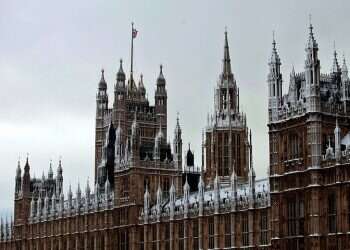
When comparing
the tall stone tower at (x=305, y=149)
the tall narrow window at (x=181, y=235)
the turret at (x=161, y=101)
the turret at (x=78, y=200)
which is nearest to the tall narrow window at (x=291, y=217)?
the tall stone tower at (x=305, y=149)

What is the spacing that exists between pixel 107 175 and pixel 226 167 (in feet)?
66.6

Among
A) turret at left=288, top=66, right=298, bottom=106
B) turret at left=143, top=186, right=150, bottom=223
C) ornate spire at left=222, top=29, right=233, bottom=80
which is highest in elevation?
ornate spire at left=222, top=29, right=233, bottom=80

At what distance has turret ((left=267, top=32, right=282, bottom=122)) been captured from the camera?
8088cm

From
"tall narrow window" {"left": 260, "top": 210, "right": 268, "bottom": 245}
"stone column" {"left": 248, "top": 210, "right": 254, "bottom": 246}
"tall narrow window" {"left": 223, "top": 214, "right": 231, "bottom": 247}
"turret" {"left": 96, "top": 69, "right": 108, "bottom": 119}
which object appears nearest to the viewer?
"tall narrow window" {"left": 260, "top": 210, "right": 268, "bottom": 245}

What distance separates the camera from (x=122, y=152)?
12212 cm

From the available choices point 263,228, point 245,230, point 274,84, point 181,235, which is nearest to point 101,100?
point 181,235

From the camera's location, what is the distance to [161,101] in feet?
539

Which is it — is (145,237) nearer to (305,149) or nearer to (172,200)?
(172,200)

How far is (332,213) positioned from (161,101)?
92505 millimetres

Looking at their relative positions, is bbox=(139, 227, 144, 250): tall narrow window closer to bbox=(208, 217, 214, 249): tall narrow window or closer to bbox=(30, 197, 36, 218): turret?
bbox=(208, 217, 214, 249): tall narrow window

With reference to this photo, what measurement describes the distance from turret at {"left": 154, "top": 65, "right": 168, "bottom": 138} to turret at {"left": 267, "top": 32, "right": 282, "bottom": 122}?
7983 centimetres

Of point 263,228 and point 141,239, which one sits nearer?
point 263,228

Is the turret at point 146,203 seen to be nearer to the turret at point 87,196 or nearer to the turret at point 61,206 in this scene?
the turret at point 87,196

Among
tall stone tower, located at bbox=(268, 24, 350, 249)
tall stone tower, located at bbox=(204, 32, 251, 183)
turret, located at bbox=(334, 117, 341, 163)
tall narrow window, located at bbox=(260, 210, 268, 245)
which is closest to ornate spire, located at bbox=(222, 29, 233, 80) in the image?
tall stone tower, located at bbox=(204, 32, 251, 183)
